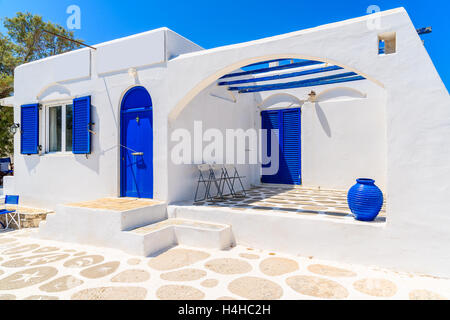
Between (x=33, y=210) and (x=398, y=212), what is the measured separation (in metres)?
7.99

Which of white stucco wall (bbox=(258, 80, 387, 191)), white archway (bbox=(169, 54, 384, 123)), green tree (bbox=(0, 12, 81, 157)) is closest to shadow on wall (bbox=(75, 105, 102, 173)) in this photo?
white archway (bbox=(169, 54, 384, 123))

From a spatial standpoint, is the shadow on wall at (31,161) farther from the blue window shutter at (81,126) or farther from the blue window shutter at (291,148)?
the blue window shutter at (291,148)

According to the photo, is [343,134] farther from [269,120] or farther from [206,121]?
[206,121]

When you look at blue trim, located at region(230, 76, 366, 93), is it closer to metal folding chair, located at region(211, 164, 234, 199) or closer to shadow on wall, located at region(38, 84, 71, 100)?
metal folding chair, located at region(211, 164, 234, 199)

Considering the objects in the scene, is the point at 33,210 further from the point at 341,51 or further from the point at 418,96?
the point at 418,96

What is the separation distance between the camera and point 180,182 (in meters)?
5.93

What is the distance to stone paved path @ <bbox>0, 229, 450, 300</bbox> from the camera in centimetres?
301

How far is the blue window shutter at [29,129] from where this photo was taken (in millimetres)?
7355

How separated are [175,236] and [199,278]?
5.09ft

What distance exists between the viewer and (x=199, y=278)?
3414 millimetres

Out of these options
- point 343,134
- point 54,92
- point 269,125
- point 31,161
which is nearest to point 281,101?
point 269,125

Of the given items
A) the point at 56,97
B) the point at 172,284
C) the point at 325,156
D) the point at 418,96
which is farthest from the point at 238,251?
the point at 56,97

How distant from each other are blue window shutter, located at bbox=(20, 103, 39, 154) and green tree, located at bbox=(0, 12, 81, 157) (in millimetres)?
7018

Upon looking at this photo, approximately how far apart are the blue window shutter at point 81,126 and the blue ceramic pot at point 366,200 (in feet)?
18.7
